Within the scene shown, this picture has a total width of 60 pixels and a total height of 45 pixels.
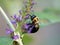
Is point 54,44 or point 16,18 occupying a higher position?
point 54,44

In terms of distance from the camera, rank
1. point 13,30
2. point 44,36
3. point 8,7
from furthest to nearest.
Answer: point 44,36 < point 8,7 < point 13,30

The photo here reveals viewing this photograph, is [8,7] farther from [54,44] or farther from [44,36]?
[54,44]

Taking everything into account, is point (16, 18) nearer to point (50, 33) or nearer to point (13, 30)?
point (13, 30)

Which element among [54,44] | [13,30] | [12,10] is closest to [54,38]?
[54,44]

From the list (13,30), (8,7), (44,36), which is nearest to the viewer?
(13,30)

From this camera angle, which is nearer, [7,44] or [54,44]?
[7,44]

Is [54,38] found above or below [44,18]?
above

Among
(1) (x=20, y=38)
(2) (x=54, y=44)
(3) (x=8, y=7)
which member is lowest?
(1) (x=20, y=38)

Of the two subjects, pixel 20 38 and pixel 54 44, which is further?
pixel 54 44

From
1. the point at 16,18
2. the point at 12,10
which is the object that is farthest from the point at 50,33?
the point at 16,18
